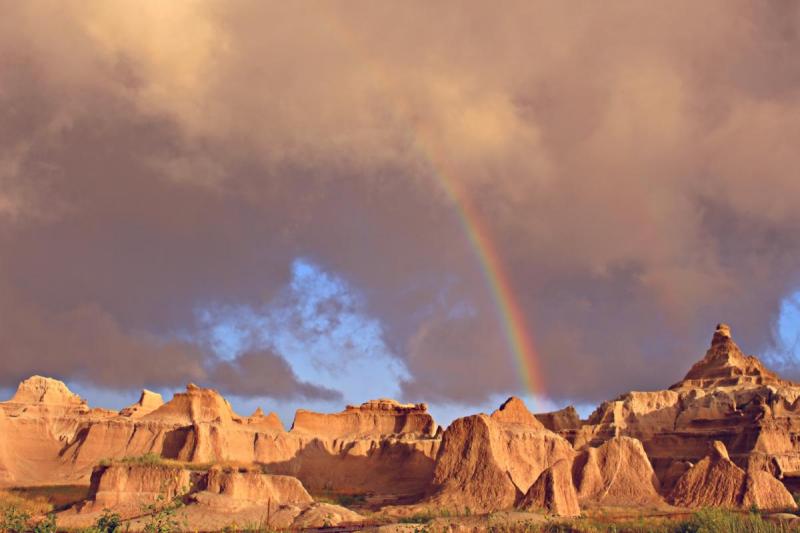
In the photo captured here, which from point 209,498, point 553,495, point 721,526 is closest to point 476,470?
point 553,495

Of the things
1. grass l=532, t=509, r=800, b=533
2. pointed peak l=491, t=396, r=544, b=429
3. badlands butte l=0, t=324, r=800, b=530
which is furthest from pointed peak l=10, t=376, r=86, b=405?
grass l=532, t=509, r=800, b=533

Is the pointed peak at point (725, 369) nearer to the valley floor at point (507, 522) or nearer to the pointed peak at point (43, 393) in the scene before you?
the valley floor at point (507, 522)

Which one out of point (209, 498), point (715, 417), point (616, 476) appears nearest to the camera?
point (209, 498)

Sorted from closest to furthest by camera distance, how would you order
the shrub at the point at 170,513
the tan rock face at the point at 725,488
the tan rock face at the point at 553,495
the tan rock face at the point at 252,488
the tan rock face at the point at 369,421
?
1. the shrub at the point at 170,513
2. the tan rock face at the point at 252,488
3. the tan rock face at the point at 553,495
4. the tan rock face at the point at 725,488
5. the tan rock face at the point at 369,421

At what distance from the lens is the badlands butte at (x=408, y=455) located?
4534 centimetres

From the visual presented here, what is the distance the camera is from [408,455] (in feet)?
302

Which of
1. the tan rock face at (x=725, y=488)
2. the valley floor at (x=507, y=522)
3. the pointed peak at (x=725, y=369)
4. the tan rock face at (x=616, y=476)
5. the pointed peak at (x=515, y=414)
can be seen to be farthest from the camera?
the pointed peak at (x=725, y=369)

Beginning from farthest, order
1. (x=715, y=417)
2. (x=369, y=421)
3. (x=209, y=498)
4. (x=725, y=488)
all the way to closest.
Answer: (x=715, y=417) < (x=369, y=421) < (x=725, y=488) < (x=209, y=498)

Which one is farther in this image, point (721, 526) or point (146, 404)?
point (146, 404)

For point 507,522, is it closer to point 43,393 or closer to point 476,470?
point 476,470

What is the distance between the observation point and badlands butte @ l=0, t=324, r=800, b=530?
4534 centimetres

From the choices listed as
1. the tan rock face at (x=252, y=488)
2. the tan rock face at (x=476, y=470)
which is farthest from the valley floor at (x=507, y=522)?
the tan rock face at (x=476, y=470)

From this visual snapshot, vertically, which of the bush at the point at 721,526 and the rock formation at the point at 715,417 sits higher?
the rock formation at the point at 715,417

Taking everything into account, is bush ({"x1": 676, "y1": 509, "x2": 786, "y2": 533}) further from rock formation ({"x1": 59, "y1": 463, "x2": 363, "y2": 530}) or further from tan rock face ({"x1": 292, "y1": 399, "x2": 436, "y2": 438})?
tan rock face ({"x1": 292, "y1": 399, "x2": 436, "y2": 438})
